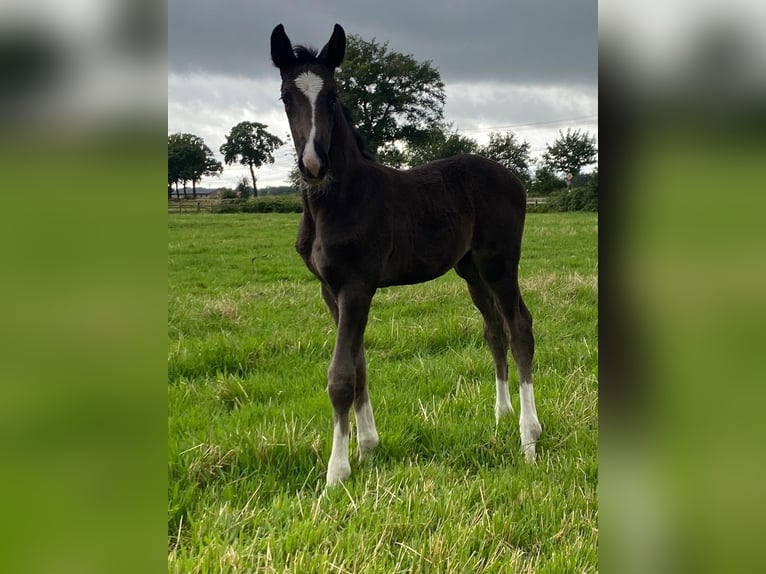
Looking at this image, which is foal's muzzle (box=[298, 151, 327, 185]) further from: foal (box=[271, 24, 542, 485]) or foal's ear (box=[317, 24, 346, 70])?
foal's ear (box=[317, 24, 346, 70])

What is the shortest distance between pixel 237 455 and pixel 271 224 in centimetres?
1855

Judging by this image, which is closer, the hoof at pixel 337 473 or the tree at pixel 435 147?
the hoof at pixel 337 473

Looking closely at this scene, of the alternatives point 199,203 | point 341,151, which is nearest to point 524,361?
point 341,151

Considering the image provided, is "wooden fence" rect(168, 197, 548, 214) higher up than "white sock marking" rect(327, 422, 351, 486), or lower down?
higher up

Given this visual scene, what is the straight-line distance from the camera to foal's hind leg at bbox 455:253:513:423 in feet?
13.8

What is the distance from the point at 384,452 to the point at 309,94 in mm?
2230

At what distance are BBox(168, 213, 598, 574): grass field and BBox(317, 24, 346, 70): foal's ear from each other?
7.33 ft

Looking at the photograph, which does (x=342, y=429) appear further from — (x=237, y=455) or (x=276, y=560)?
(x=276, y=560)

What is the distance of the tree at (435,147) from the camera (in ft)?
80.1

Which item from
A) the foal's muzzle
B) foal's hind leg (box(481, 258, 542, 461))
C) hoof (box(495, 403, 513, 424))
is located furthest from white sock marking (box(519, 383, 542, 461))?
the foal's muzzle

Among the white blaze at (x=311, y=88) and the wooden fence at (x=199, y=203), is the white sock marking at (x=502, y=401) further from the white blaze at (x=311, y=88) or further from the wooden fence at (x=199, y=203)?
the wooden fence at (x=199, y=203)

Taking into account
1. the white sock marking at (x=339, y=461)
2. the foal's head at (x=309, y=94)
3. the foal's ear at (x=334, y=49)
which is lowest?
the white sock marking at (x=339, y=461)
